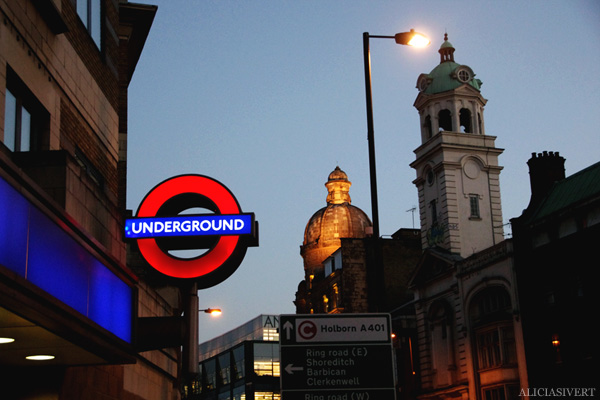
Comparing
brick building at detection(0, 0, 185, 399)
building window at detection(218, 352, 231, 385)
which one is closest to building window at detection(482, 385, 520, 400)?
brick building at detection(0, 0, 185, 399)

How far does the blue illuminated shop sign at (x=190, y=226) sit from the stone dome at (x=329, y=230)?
320 feet

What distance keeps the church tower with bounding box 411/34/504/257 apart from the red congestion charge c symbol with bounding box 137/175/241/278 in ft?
144

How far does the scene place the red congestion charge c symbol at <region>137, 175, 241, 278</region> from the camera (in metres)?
17.1

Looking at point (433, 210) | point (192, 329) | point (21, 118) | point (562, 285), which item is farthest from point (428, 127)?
point (21, 118)

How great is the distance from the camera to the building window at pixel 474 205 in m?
61.7

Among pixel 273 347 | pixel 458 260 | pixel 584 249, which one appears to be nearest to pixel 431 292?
pixel 458 260

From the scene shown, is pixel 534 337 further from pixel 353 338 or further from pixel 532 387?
pixel 353 338

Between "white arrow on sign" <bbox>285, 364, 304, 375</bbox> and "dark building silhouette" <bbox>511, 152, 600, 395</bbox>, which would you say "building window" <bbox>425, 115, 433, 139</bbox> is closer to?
"dark building silhouette" <bbox>511, 152, 600, 395</bbox>

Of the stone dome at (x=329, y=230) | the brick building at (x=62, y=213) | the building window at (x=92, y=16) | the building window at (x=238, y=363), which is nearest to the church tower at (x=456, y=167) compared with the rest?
the building window at (x=238, y=363)

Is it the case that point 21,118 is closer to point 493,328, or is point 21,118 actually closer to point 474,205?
point 493,328

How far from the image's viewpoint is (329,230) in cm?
11881

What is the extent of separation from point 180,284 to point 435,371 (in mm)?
44235

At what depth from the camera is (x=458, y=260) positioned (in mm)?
56156

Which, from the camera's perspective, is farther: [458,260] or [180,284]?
[458,260]
